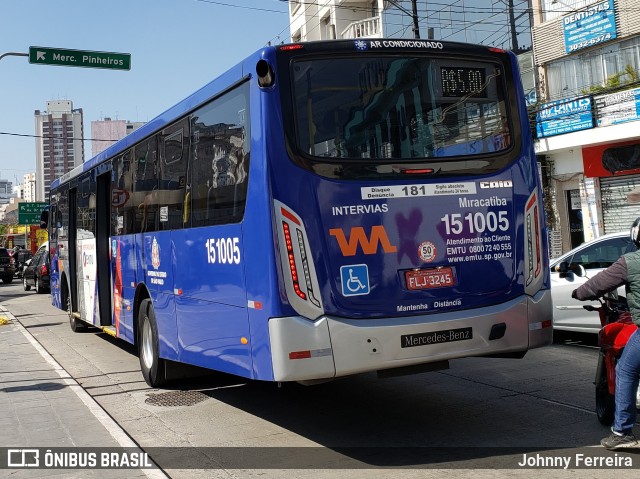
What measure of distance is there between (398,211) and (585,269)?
499 centimetres

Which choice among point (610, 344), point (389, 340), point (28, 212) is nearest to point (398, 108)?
point (389, 340)

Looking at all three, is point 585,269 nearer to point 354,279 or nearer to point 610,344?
point 610,344

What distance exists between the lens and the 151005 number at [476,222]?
601 cm

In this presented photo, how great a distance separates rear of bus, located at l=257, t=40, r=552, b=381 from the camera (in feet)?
18.3

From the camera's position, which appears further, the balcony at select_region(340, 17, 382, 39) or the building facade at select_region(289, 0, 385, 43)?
the building facade at select_region(289, 0, 385, 43)

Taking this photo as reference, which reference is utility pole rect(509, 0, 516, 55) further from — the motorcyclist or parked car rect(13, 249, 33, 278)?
parked car rect(13, 249, 33, 278)

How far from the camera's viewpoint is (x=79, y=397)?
340 inches

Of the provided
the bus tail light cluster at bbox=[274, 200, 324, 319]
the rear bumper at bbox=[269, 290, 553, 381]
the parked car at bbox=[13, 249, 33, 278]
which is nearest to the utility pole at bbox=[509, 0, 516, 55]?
the rear bumper at bbox=[269, 290, 553, 381]

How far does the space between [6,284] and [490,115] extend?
42969 mm

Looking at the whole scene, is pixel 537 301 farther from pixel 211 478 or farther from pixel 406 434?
pixel 211 478

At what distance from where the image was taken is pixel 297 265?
554 cm

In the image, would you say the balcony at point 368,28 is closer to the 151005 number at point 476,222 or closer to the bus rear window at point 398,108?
the bus rear window at point 398,108

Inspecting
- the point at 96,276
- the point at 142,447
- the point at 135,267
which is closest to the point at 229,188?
the point at 142,447

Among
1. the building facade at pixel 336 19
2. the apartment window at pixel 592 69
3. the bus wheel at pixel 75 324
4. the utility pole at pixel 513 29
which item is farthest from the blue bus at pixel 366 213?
the building facade at pixel 336 19
